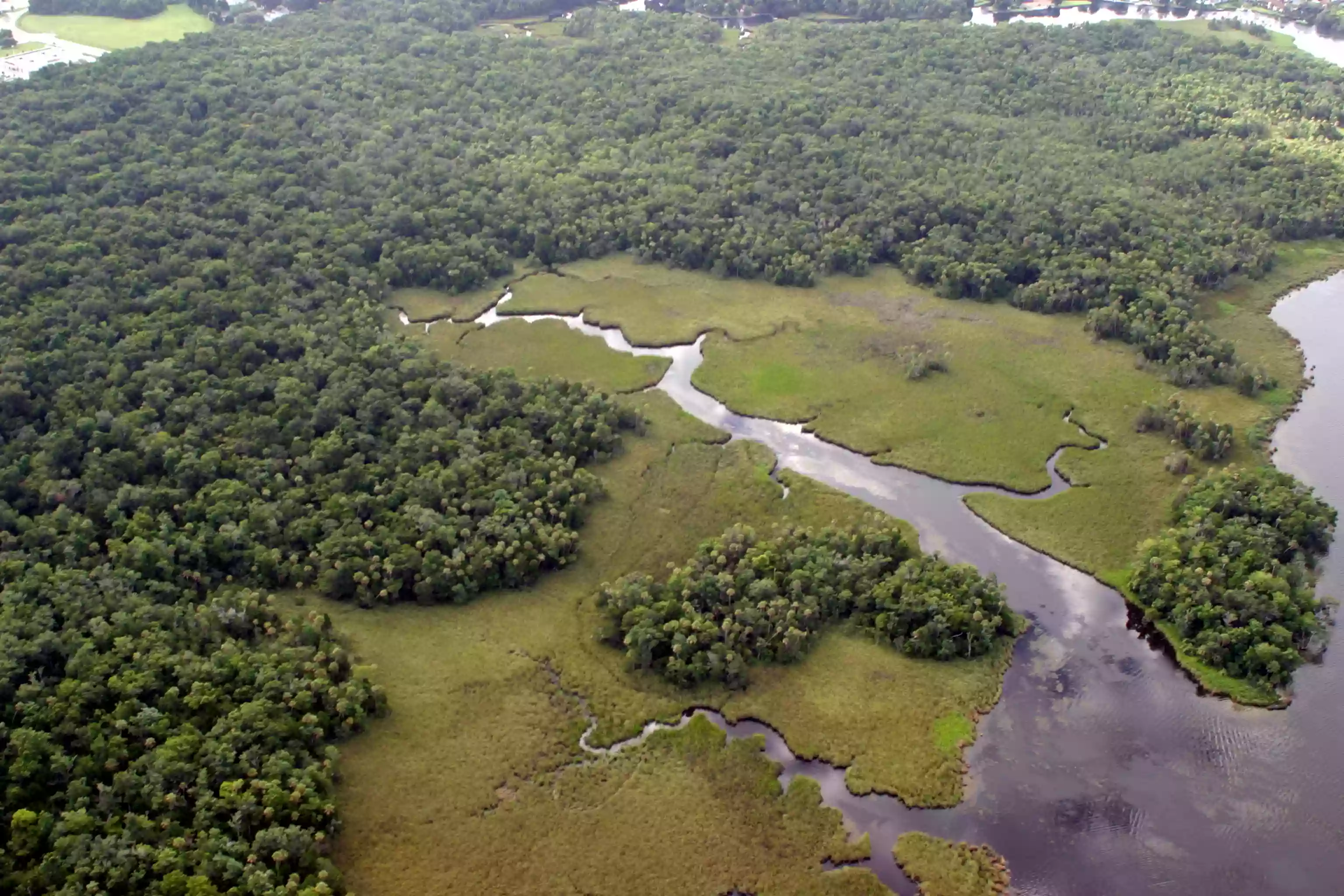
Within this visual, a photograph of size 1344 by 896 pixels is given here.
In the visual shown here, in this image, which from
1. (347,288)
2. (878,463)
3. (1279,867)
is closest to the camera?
(1279,867)

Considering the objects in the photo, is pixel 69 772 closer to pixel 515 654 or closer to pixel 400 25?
pixel 515 654

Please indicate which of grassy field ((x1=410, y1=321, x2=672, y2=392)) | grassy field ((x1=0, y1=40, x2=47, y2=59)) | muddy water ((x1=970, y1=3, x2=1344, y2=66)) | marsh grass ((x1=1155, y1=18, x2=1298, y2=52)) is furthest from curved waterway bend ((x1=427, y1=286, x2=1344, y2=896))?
grassy field ((x1=0, y1=40, x2=47, y2=59))

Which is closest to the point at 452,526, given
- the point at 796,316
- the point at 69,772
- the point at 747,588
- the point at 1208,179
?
the point at 747,588

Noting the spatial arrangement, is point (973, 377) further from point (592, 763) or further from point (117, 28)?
point (117, 28)

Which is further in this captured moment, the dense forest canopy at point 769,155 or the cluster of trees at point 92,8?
the cluster of trees at point 92,8

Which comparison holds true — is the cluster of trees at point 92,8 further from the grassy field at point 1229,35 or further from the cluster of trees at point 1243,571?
the cluster of trees at point 1243,571

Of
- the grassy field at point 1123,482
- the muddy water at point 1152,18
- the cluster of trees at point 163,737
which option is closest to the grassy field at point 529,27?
the muddy water at point 1152,18

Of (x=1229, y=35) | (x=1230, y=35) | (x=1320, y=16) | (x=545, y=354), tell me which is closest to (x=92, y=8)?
(x=545, y=354)
